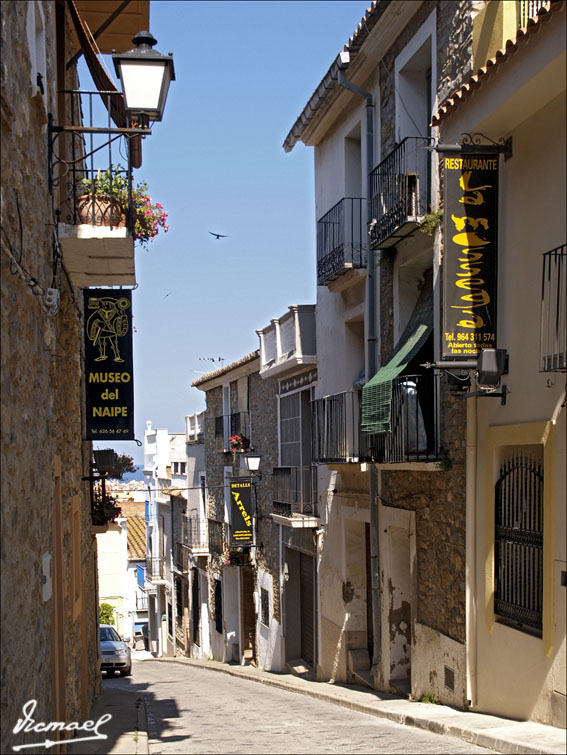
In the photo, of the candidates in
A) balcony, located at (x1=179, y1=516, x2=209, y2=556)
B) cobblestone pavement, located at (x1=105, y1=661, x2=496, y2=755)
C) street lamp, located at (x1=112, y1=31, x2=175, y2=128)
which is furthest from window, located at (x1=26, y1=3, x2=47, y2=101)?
balcony, located at (x1=179, y1=516, x2=209, y2=556)

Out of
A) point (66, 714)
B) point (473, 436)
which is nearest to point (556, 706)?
point (473, 436)

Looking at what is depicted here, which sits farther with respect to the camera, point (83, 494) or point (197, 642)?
point (197, 642)

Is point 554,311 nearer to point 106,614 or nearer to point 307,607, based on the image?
point 307,607

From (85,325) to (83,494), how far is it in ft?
9.24

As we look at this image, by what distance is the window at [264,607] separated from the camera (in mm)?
22203

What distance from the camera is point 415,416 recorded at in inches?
444

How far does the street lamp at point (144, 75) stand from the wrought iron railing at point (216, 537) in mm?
20291

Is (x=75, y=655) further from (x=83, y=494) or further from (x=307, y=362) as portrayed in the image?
(x=307, y=362)

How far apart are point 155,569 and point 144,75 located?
33.7 meters

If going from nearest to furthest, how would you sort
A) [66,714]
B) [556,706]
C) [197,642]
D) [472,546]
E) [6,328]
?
1. [6,328]
2. [556,706]
3. [66,714]
4. [472,546]
5. [197,642]

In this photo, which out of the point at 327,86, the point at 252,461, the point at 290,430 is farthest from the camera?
the point at 252,461

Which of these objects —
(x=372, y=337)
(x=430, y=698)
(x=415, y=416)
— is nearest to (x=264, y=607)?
(x=372, y=337)

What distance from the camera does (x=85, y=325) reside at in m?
11.9

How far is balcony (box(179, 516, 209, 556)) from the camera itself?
2947cm
